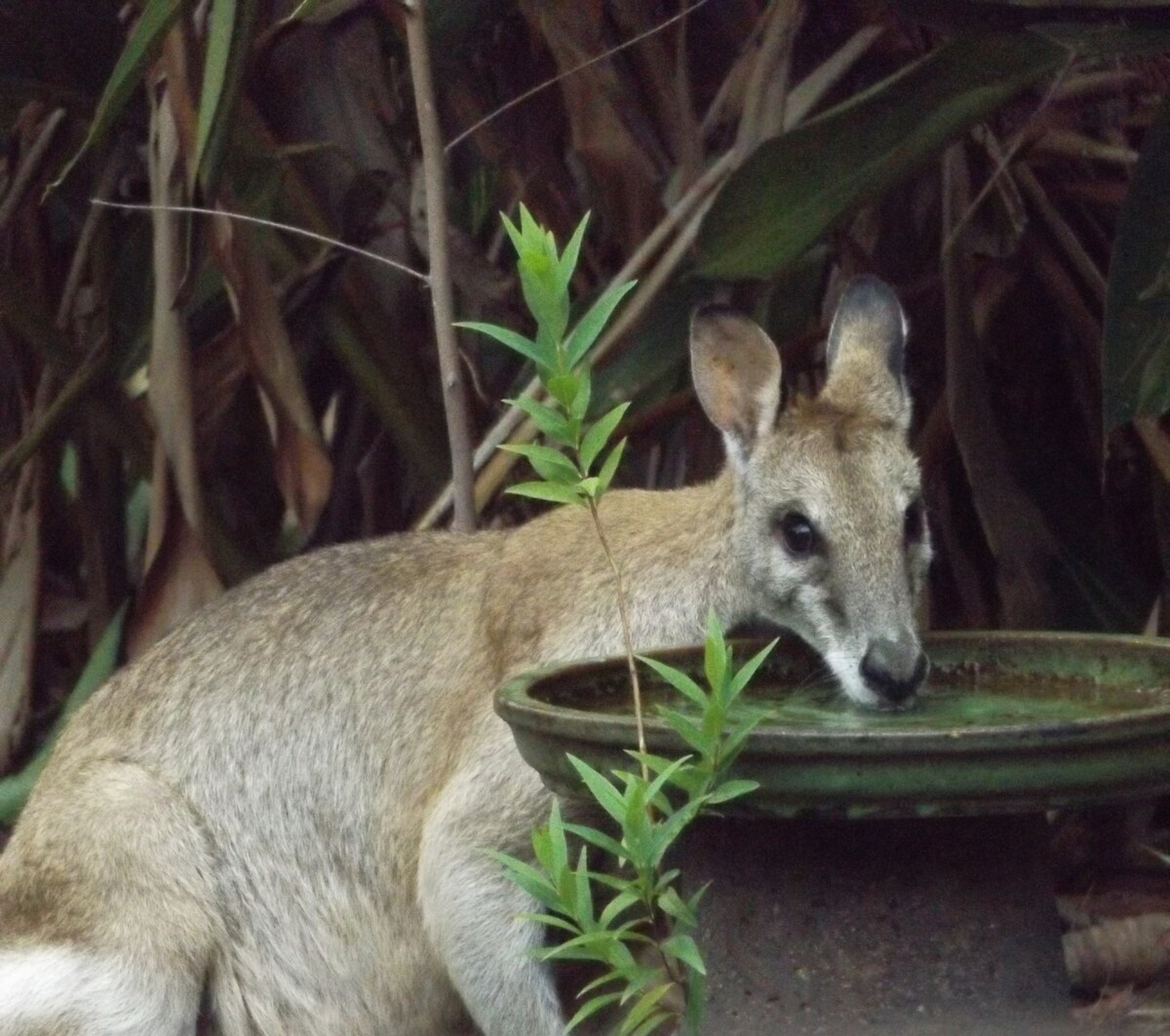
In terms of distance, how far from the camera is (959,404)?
5707 millimetres

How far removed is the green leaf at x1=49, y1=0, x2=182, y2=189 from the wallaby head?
4.30 ft

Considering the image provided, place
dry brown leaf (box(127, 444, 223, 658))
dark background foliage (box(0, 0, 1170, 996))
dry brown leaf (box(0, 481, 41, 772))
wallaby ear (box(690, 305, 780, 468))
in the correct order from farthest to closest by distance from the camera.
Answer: dry brown leaf (box(0, 481, 41, 772)) < dry brown leaf (box(127, 444, 223, 658)) < dark background foliage (box(0, 0, 1170, 996)) < wallaby ear (box(690, 305, 780, 468))

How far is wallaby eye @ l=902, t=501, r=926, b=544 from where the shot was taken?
14.2ft

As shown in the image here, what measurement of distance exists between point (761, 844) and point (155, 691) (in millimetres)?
2271

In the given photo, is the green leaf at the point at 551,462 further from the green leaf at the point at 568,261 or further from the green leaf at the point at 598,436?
the green leaf at the point at 568,261

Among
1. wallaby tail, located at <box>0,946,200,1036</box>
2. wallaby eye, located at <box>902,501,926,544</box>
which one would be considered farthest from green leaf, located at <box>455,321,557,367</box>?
wallaby tail, located at <box>0,946,200,1036</box>

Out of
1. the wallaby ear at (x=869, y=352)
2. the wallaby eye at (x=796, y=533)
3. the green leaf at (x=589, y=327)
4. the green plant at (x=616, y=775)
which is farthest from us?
the wallaby ear at (x=869, y=352)

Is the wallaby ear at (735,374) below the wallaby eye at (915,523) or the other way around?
the other way around

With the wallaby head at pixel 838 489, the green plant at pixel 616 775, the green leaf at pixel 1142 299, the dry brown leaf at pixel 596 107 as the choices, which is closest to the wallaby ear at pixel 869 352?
the wallaby head at pixel 838 489

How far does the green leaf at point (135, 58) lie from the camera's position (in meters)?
4.60

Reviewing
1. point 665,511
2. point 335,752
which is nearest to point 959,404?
point 665,511

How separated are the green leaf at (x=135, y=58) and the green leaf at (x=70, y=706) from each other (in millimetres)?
1946

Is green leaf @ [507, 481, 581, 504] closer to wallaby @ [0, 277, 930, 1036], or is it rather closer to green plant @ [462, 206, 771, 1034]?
green plant @ [462, 206, 771, 1034]

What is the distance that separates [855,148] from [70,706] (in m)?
2.87
